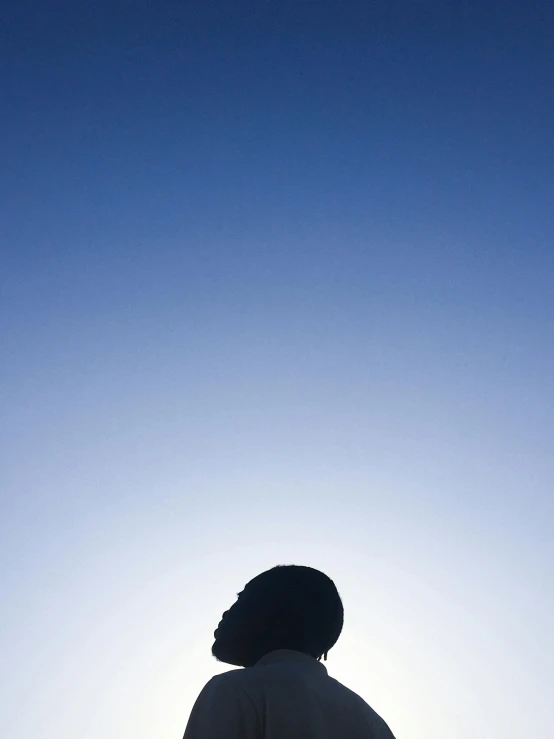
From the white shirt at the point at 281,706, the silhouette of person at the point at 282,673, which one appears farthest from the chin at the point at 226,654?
the white shirt at the point at 281,706

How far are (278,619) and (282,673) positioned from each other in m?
0.20

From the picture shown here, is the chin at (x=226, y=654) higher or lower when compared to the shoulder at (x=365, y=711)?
higher

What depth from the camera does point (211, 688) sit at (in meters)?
2.18

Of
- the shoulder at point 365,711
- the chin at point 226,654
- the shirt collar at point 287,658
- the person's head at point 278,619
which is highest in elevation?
the person's head at point 278,619

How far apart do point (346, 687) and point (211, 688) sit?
52cm

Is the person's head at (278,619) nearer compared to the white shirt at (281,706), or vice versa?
the white shirt at (281,706)

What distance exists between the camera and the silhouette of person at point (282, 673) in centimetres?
214

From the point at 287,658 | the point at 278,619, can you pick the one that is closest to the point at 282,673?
the point at 287,658

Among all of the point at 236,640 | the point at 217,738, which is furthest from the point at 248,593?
the point at 217,738

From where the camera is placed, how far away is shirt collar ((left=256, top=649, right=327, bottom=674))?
92.3 inches

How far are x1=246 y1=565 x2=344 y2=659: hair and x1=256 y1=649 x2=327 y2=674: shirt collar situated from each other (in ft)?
0.09

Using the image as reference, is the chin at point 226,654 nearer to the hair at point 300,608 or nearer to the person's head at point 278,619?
the person's head at point 278,619

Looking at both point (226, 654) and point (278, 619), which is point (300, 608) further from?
point (226, 654)

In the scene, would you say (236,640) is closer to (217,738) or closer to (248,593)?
(248,593)
